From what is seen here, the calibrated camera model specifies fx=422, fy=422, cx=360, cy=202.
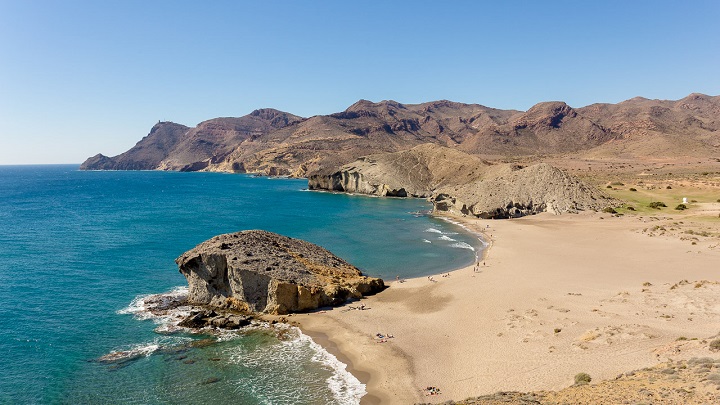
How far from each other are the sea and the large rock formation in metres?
3.72

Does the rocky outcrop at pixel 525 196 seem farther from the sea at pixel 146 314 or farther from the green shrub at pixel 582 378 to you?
the green shrub at pixel 582 378

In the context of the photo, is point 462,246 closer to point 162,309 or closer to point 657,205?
point 162,309

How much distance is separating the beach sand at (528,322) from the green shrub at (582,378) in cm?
49

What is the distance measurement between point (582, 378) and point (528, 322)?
30.2ft

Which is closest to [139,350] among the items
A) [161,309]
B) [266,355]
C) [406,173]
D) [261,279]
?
[161,309]

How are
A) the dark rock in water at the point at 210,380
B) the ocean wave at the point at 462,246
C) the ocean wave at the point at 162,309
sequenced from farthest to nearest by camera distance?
1. the ocean wave at the point at 462,246
2. the ocean wave at the point at 162,309
3. the dark rock in water at the point at 210,380

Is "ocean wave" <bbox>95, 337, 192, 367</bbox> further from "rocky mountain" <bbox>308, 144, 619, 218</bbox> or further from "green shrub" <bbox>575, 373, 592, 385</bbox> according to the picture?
"rocky mountain" <bbox>308, 144, 619, 218</bbox>

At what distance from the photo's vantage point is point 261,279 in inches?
1404

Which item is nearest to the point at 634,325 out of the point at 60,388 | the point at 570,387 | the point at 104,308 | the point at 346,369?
the point at 570,387

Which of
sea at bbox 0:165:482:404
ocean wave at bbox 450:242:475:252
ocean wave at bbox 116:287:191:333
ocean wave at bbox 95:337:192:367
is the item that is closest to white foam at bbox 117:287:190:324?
ocean wave at bbox 116:287:191:333

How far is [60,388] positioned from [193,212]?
72567mm

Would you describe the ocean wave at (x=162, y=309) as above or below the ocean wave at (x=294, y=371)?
above

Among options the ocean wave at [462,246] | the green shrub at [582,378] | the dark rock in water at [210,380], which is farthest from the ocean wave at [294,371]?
the ocean wave at [462,246]

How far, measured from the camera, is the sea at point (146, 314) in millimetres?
24305
